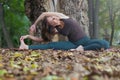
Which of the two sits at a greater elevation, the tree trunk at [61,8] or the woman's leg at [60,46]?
the tree trunk at [61,8]

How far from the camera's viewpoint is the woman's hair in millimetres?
10250

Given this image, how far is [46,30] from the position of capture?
34.0 ft

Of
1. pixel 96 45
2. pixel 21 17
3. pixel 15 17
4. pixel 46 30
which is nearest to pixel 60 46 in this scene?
pixel 46 30

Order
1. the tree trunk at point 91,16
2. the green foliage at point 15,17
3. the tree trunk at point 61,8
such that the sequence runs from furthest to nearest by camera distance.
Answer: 1. the green foliage at point 15,17
2. the tree trunk at point 91,16
3. the tree trunk at point 61,8

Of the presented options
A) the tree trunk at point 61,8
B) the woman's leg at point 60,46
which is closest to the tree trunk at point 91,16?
the tree trunk at point 61,8

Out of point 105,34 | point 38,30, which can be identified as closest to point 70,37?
point 38,30

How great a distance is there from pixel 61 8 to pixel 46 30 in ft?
13.7

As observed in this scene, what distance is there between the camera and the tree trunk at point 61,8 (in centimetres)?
1412

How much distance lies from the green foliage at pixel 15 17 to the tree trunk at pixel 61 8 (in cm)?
2019

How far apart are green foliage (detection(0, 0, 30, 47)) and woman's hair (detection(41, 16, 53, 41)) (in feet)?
78.6

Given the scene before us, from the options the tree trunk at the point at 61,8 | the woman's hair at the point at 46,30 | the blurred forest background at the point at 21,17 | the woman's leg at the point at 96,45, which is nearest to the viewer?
the woman's leg at the point at 96,45

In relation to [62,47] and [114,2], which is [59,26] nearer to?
Answer: [62,47]

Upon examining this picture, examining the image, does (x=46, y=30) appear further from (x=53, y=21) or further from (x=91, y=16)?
(x=91, y=16)

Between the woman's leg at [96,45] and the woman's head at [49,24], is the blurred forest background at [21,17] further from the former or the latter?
the woman's leg at [96,45]
